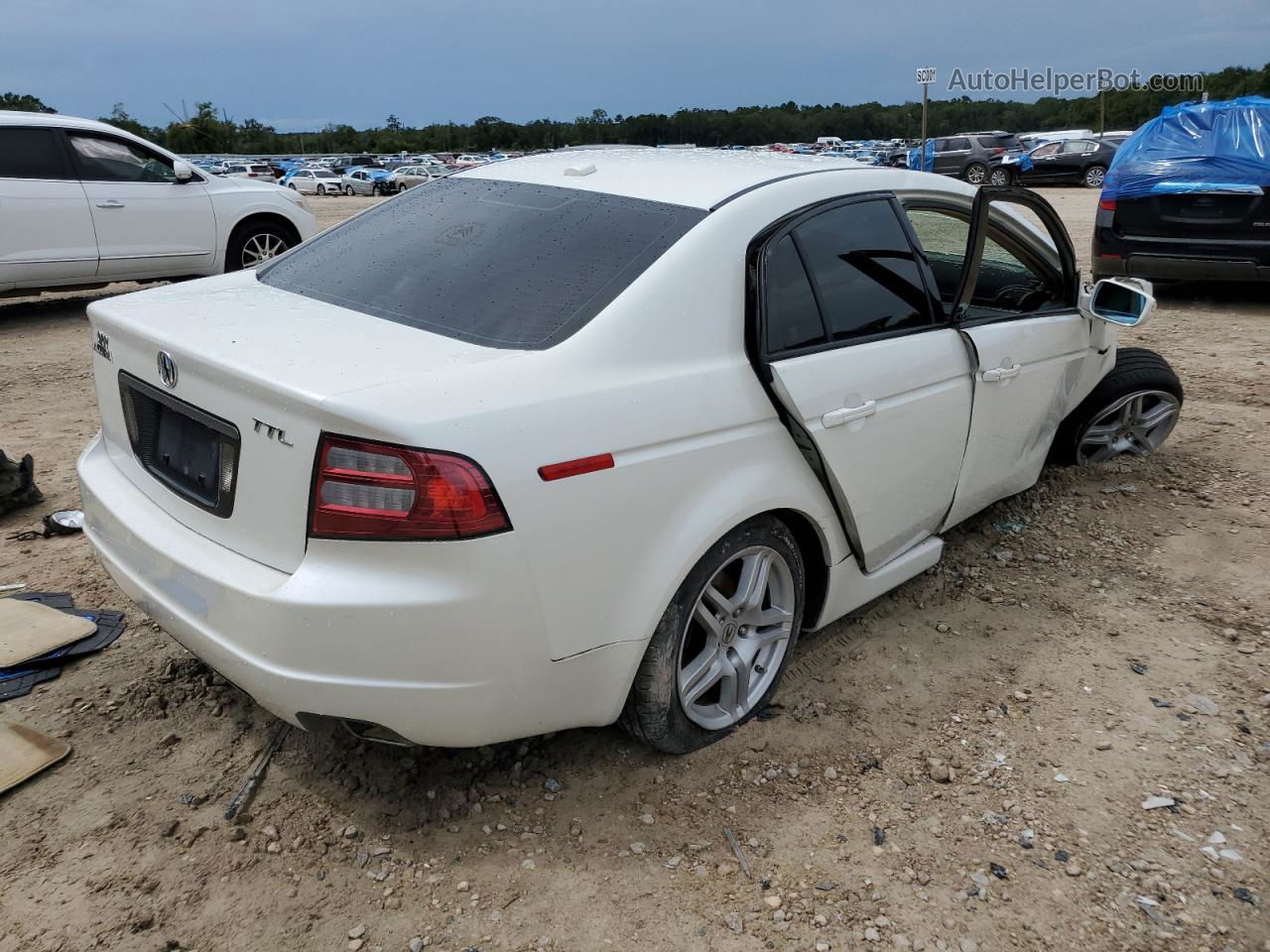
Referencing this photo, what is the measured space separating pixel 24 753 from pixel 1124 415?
15.3ft

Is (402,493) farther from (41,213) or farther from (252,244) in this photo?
(252,244)

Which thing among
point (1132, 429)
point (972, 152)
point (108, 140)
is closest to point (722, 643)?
point (1132, 429)

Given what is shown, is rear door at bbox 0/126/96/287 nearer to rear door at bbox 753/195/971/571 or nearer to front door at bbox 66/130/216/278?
front door at bbox 66/130/216/278

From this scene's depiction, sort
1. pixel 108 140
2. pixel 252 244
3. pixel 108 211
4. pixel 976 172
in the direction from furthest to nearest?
pixel 976 172 → pixel 252 244 → pixel 108 140 → pixel 108 211

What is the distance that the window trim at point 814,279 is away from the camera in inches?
107

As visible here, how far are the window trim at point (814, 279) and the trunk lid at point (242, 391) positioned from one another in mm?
764

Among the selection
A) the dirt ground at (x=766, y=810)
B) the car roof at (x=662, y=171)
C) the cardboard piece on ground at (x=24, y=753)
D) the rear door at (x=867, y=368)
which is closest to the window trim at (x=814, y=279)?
the rear door at (x=867, y=368)

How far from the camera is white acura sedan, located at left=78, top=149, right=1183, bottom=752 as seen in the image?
6.97ft

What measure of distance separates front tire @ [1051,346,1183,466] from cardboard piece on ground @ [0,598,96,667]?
4.16 meters

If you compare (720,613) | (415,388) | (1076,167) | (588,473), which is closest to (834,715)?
(720,613)

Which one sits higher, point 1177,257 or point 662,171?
point 662,171

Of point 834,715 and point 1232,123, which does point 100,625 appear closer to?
point 834,715

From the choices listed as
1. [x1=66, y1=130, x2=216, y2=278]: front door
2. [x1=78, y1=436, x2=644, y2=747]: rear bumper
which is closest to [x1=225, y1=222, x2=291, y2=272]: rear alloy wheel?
[x1=66, y1=130, x2=216, y2=278]: front door

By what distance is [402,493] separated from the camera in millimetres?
2078
